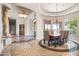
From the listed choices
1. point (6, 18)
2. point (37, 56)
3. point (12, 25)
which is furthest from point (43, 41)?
point (6, 18)

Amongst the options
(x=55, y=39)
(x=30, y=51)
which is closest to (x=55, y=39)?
(x=55, y=39)

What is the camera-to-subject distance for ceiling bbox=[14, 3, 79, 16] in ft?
5.90

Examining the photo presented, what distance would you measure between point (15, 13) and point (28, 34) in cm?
37

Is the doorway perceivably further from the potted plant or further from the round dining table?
the potted plant

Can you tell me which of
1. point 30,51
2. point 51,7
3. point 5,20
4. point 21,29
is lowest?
point 30,51

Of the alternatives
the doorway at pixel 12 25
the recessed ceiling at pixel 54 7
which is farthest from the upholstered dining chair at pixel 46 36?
the doorway at pixel 12 25

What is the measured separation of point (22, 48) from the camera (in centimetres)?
183

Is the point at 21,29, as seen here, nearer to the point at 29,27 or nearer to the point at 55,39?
the point at 29,27

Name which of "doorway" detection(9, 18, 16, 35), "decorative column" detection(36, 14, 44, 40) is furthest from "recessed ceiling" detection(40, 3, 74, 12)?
"doorway" detection(9, 18, 16, 35)

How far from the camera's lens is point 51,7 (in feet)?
6.02

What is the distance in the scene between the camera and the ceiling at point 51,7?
180 cm

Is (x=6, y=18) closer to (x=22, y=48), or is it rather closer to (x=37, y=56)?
(x=22, y=48)

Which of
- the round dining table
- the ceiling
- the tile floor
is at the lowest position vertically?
the tile floor

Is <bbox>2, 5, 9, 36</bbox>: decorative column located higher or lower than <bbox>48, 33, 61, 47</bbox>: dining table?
higher
